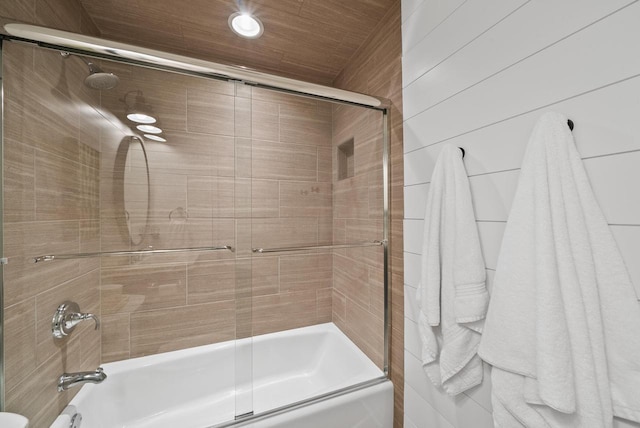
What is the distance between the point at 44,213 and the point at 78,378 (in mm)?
662

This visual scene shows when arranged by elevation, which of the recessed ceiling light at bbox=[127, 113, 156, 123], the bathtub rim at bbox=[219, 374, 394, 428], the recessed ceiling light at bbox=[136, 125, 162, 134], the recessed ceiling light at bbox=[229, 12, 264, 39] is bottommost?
the bathtub rim at bbox=[219, 374, 394, 428]

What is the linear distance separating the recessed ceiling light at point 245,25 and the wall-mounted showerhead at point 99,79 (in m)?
0.63

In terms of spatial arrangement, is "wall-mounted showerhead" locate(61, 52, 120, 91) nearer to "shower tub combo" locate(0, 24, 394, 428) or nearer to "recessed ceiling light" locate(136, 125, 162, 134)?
"shower tub combo" locate(0, 24, 394, 428)

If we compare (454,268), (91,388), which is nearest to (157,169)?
(91,388)

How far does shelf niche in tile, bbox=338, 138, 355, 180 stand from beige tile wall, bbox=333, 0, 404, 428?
4 cm

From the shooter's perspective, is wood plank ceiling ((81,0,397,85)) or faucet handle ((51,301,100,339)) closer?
faucet handle ((51,301,100,339))

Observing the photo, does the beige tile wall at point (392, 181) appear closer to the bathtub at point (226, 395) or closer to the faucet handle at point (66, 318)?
the bathtub at point (226, 395)

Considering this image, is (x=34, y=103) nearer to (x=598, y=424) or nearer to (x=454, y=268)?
(x=454, y=268)

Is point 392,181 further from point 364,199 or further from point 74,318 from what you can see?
point 74,318

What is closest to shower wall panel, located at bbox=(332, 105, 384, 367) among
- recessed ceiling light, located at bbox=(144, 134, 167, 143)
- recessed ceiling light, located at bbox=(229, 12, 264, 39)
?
recessed ceiling light, located at bbox=(229, 12, 264, 39)

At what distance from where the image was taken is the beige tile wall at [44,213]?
81 centimetres

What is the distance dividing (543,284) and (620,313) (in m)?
0.12

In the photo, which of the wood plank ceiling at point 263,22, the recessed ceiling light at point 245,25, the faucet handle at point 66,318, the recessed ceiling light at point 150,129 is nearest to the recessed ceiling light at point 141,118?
the recessed ceiling light at point 150,129

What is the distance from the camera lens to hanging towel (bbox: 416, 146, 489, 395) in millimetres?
757
